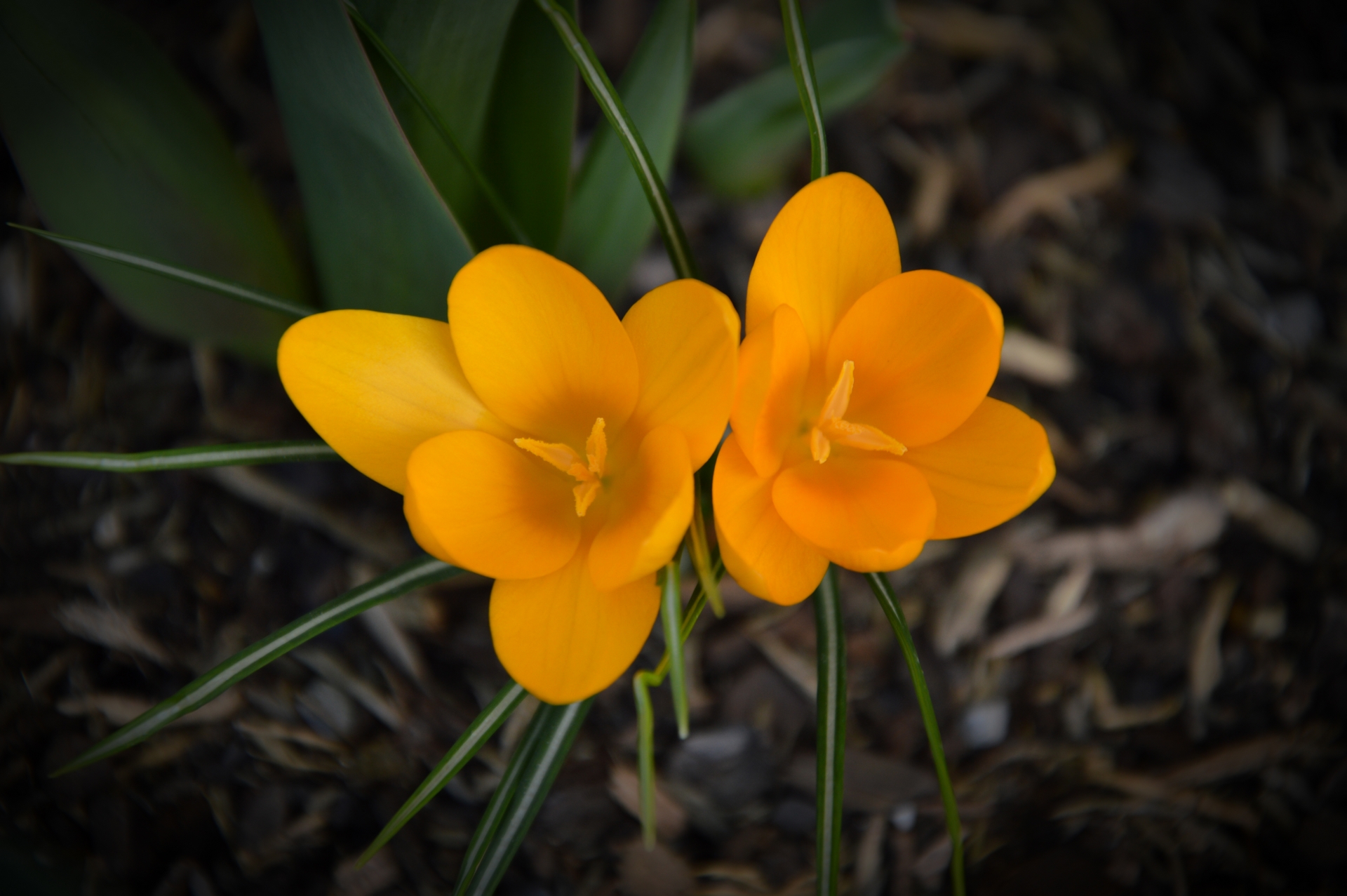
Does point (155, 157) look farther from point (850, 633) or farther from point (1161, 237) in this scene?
point (1161, 237)

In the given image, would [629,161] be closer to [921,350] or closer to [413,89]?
[413,89]

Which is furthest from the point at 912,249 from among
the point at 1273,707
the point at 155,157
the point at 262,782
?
the point at 262,782

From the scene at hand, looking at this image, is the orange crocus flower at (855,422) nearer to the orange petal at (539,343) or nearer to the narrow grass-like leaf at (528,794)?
the orange petal at (539,343)

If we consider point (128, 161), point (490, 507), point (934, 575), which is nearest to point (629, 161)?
point (490, 507)

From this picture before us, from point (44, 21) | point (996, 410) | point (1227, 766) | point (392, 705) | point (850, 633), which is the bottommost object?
point (1227, 766)

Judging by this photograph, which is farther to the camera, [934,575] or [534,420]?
[934,575]

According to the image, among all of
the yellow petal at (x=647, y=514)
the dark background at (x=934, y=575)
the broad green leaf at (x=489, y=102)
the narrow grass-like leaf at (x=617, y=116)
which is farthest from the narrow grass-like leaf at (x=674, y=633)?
the dark background at (x=934, y=575)

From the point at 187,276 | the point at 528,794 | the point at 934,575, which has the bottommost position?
the point at 934,575
